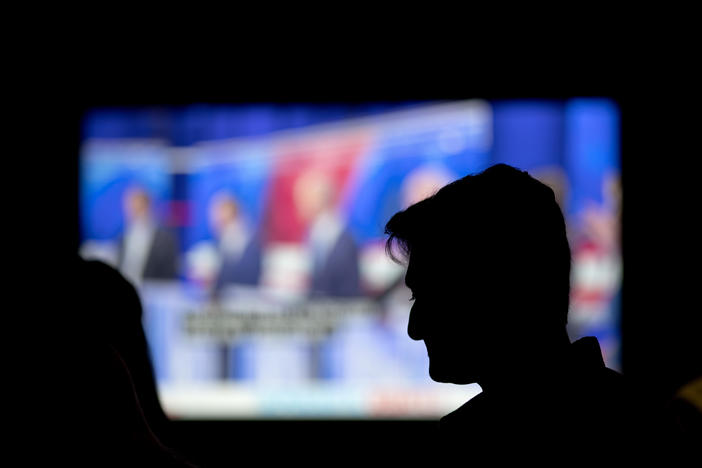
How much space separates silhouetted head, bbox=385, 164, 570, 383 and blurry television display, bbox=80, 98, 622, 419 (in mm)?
2553

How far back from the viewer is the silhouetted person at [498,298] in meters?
1.21

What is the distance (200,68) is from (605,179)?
6.36ft

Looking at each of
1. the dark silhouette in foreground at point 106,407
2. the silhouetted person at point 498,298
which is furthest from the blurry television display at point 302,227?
the silhouetted person at point 498,298

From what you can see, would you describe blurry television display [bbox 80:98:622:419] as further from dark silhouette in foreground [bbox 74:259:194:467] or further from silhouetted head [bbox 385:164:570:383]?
silhouetted head [bbox 385:164:570:383]

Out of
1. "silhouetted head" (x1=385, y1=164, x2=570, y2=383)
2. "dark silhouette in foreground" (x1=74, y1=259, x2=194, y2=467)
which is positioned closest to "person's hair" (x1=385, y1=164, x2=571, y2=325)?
"silhouetted head" (x1=385, y1=164, x2=570, y2=383)

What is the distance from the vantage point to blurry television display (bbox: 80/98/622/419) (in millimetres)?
3830

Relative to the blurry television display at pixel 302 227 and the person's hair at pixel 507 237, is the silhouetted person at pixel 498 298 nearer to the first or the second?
the person's hair at pixel 507 237

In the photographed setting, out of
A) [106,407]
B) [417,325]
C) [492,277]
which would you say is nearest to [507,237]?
[492,277]

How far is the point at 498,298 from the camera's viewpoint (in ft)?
4.14

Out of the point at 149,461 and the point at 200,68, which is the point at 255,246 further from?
the point at 149,461

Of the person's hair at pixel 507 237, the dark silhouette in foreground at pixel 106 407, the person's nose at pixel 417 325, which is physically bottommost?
the dark silhouette in foreground at pixel 106 407

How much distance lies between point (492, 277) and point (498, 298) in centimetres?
3

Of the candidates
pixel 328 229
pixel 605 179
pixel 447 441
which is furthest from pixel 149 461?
pixel 605 179

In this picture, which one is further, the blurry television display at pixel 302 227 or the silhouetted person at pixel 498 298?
the blurry television display at pixel 302 227
